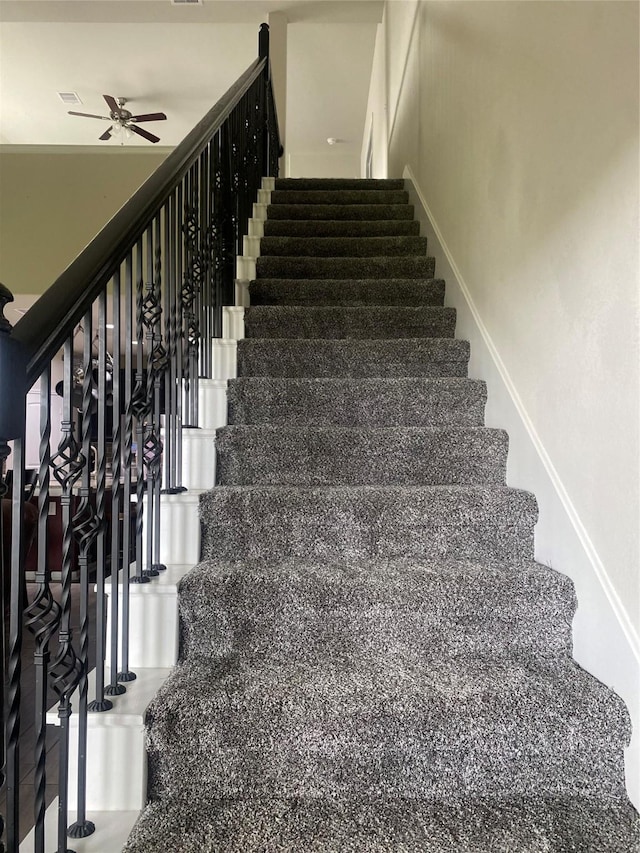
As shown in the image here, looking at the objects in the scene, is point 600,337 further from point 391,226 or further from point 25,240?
point 25,240

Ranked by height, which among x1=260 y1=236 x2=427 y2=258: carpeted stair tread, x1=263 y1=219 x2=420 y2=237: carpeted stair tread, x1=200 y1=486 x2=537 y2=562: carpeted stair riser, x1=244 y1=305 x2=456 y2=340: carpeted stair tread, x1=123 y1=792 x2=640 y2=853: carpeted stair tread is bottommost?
x1=123 y1=792 x2=640 y2=853: carpeted stair tread

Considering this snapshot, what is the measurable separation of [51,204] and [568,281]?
4985mm

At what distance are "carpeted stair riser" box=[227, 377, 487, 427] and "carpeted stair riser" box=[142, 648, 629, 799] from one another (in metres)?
1.05

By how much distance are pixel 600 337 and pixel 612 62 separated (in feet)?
1.91

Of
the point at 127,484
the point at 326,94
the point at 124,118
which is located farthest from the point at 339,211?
the point at 326,94

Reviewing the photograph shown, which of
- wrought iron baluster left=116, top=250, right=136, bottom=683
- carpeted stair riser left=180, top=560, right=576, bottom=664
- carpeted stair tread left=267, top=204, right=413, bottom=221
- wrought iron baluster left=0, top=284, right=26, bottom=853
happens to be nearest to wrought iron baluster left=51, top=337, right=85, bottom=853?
wrought iron baluster left=0, top=284, right=26, bottom=853

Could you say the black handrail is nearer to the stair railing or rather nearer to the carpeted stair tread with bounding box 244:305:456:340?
the stair railing

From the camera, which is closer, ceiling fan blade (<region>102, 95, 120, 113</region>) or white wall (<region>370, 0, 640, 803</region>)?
white wall (<region>370, 0, 640, 803</region>)

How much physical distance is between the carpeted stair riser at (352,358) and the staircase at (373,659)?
24 centimetres

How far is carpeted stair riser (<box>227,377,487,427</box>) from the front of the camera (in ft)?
6.75

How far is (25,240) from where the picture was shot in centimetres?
513

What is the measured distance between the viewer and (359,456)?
1854 mm

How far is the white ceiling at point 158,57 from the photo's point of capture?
218 inches

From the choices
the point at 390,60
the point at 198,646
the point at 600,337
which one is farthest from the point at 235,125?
the point at 390,60
